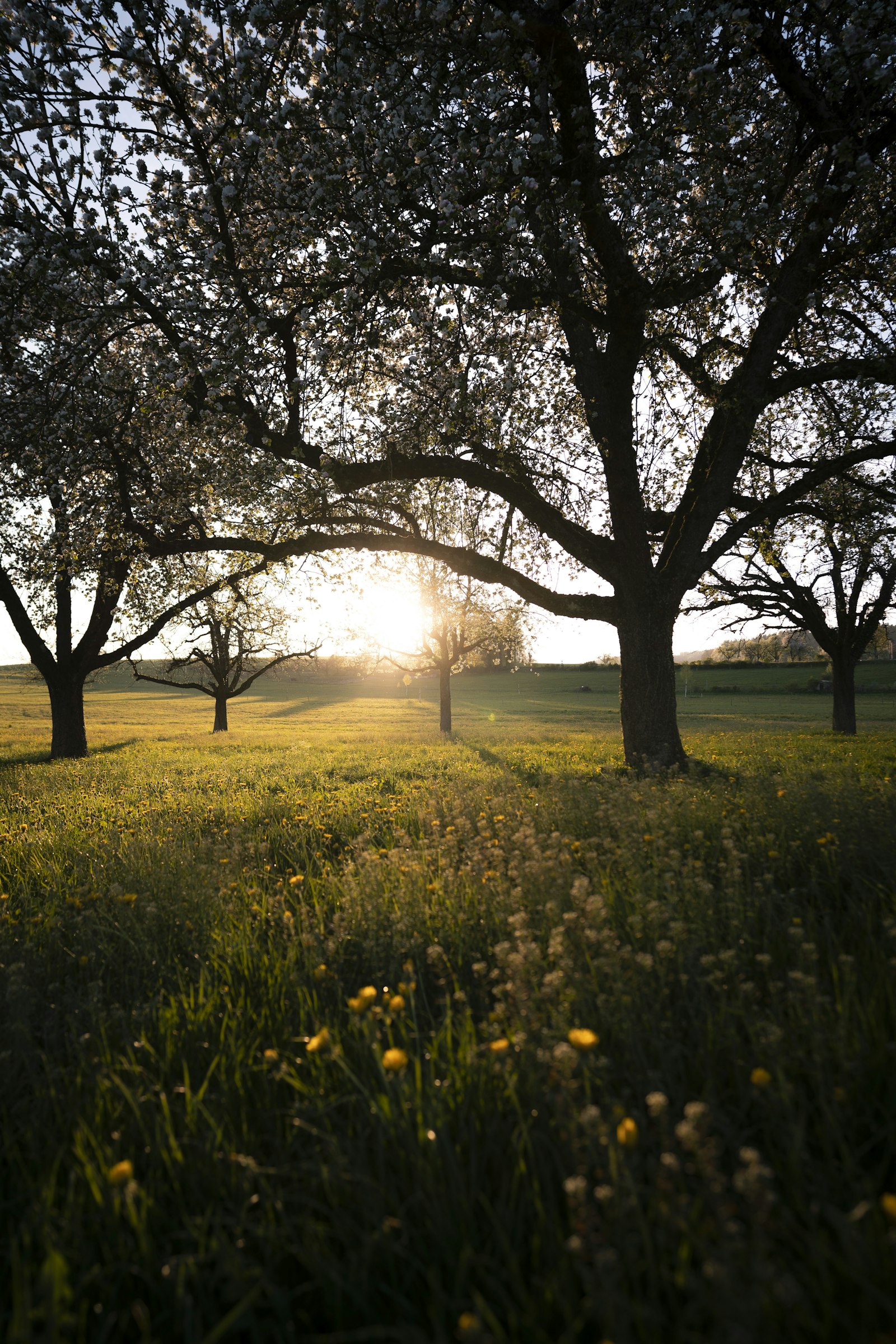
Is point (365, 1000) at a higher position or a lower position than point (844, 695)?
lower

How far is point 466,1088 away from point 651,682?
914 cm

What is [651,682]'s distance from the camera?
10797 mm

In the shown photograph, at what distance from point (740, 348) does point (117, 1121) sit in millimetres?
12244

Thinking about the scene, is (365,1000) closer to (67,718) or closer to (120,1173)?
(120,1173)

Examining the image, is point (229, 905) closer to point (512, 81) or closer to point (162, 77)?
point (162, 77)

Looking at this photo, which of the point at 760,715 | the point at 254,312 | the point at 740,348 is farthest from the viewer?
the point at 760,715

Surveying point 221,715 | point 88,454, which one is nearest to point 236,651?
point 221,715

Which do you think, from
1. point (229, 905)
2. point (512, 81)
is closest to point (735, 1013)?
point (229, 905)

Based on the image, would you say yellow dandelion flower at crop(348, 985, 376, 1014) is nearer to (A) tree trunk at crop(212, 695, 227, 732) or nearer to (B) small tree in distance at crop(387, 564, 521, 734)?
(B) small tree in distance at crop(387, 564, 521, 734)

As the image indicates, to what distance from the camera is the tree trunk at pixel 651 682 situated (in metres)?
10.8

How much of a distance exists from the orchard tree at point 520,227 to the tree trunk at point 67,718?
12581mm

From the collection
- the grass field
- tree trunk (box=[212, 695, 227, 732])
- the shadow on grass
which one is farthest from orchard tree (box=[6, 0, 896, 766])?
tree trunk (box=[212, 695, 227, 732])

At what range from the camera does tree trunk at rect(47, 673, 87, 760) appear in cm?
2000

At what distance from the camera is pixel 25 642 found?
18703 millimetres
